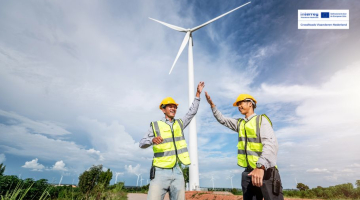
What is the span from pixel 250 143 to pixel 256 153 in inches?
8.7

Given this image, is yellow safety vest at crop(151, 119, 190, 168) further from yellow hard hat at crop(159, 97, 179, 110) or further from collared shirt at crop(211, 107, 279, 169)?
collared shirt at crop(211, 107, 279, 169)

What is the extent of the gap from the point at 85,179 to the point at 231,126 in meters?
42.7

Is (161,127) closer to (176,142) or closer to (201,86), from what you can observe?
(176,142)

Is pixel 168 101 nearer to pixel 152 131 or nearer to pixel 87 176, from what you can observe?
pixel 152 131

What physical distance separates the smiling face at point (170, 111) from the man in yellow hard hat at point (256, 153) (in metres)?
1.32

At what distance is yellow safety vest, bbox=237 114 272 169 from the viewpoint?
4279mm

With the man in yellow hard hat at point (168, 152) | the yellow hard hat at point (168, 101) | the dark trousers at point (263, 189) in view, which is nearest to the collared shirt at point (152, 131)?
the man in yellow hard hat at point (168, 152)

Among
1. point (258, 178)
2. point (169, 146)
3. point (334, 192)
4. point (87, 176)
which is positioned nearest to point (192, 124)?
point (334, 192)

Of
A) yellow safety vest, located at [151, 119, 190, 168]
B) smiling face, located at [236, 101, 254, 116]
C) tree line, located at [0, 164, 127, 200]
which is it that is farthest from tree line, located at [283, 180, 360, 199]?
yellow safety vest, located at [151, 119, 190, 168]

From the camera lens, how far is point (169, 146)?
495 cm

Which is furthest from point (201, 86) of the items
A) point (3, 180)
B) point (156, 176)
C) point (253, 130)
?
point (3, 180)

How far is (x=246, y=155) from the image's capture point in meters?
4.43

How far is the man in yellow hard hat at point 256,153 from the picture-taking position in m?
3.74

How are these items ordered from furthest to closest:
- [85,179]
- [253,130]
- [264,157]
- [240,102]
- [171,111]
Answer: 1. [85,179]
2. [171,111]
3. [240,102]
4. [253,130]
5. [264,157]
